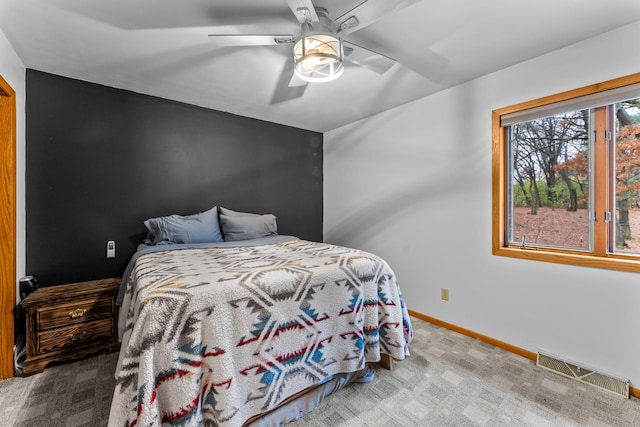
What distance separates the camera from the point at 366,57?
177 cm

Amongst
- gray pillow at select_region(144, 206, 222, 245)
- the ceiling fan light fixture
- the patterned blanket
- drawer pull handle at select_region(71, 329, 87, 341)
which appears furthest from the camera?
gray pillow at select_region(144, 206, 222, 245)

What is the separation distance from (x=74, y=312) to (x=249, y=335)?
5.45 feet

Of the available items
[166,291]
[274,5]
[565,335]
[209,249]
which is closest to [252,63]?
[274,5]

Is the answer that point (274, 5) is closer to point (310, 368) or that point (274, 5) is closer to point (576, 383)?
point (310, 368)

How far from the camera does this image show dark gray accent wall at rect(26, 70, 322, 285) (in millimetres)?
2283

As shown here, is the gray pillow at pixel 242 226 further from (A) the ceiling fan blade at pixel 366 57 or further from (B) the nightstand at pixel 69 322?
(A) the ceiling fan blade at pixel 366 57

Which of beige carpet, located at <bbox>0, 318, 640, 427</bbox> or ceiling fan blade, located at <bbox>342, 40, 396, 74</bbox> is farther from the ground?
ceiling fan blade, located at <bbox>342, 40, 396, 74</bbox>

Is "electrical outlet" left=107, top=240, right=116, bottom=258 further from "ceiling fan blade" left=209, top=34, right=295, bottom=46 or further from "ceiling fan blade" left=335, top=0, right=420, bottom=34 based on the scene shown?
"ceiling fan blade" left=335, top=0, right=420, bottom=34

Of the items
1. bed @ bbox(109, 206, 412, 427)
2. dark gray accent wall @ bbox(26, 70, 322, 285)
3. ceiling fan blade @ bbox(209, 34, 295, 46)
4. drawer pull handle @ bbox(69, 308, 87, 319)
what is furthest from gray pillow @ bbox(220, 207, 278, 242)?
ceiling fan blade @ bbox(209, 34, 295, 46)

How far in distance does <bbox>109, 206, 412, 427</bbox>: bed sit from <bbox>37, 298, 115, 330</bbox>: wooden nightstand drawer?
0.99 feet

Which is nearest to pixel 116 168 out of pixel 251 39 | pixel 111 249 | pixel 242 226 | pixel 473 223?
pixel 111 249

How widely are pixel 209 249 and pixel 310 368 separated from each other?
4.66ft

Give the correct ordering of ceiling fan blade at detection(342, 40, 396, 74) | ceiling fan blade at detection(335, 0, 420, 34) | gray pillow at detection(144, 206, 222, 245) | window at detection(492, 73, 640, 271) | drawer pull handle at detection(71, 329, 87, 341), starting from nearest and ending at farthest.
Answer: ceiling fan blade at detection(335, 0, 420, 34) < ceiling fan blade at detection(342, 40, 396, 74) < window at detection(492, 73, 640, 271) < drawer pull handle at detection(71, 329, 87, 341) < gray pillow at detection(144, 206, 222, 245)

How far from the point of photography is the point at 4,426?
141 centimetres
